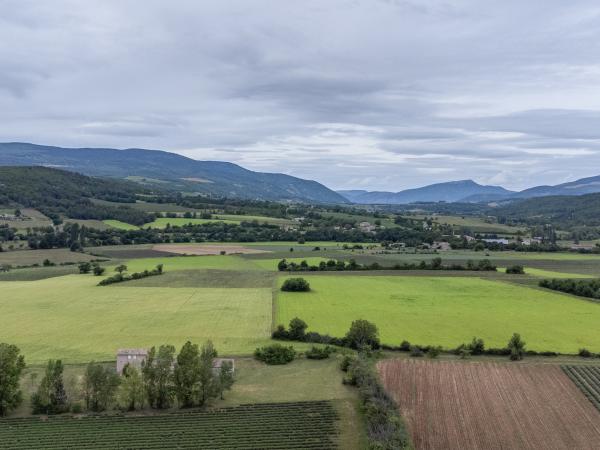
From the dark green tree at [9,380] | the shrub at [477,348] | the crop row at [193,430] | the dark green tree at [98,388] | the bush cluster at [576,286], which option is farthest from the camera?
the bush cluster at [576,286]

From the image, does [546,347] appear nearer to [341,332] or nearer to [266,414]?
[341,332]

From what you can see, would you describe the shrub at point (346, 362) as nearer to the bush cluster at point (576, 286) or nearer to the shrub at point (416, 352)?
the shrub at point (416, 352)

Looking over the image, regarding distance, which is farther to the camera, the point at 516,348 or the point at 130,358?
the point at 516,348

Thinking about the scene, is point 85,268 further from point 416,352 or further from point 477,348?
point 477,348

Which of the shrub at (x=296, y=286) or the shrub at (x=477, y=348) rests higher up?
the shrub at (x=296, y=286)

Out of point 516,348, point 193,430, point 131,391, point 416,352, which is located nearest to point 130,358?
point 131,391

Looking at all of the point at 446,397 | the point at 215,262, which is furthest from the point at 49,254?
the point at 446,397

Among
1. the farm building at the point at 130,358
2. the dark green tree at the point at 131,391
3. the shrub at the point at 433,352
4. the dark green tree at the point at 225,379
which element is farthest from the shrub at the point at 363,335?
the dark green tree at the point at 131,391

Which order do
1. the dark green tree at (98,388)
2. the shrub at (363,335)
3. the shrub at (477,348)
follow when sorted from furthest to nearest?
the shrub at (363,335)
the shrub at (477,348)
the dark green tree at (98,388)
